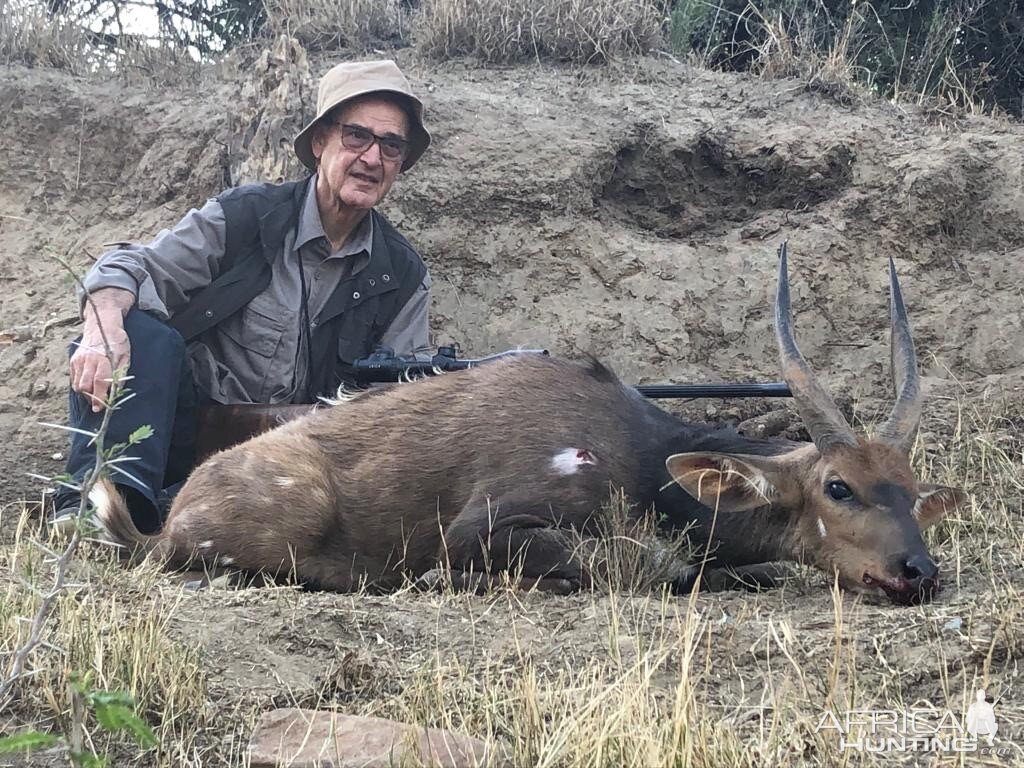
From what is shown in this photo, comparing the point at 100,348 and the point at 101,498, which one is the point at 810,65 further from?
the point at 101,498

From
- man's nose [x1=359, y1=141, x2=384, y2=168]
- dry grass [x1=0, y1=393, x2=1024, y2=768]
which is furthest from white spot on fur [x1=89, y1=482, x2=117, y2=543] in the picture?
man's nose [x1=359, y1=141, x2=384, y2=168]

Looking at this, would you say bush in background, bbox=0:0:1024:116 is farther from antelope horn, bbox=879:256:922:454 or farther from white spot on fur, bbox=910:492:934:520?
white spot on fur, bbox=910:492:934:520

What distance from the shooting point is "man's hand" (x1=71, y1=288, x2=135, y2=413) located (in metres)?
6.01

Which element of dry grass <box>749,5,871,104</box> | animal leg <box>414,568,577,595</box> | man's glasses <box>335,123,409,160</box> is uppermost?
dry grass <box>749,5,871,104</box>

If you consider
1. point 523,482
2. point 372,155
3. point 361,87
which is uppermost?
point 361,87

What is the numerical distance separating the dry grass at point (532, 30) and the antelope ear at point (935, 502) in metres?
5.46

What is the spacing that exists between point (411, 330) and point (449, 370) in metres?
0.78

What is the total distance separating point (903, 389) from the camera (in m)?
5.34

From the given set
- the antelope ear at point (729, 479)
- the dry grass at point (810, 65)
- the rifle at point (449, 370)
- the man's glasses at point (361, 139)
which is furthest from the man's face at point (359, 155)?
the dry grass at point (810, 65)

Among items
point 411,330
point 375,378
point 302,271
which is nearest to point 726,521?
point 375,378

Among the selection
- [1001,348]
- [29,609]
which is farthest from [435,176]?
[29,609]

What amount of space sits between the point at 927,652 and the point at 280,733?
6.32 feet

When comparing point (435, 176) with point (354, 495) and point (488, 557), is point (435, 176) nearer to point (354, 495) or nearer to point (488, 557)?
point (354, 495)

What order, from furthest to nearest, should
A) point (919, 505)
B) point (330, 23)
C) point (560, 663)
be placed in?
point (330, 23), point (919, 505), point (560, 663)
